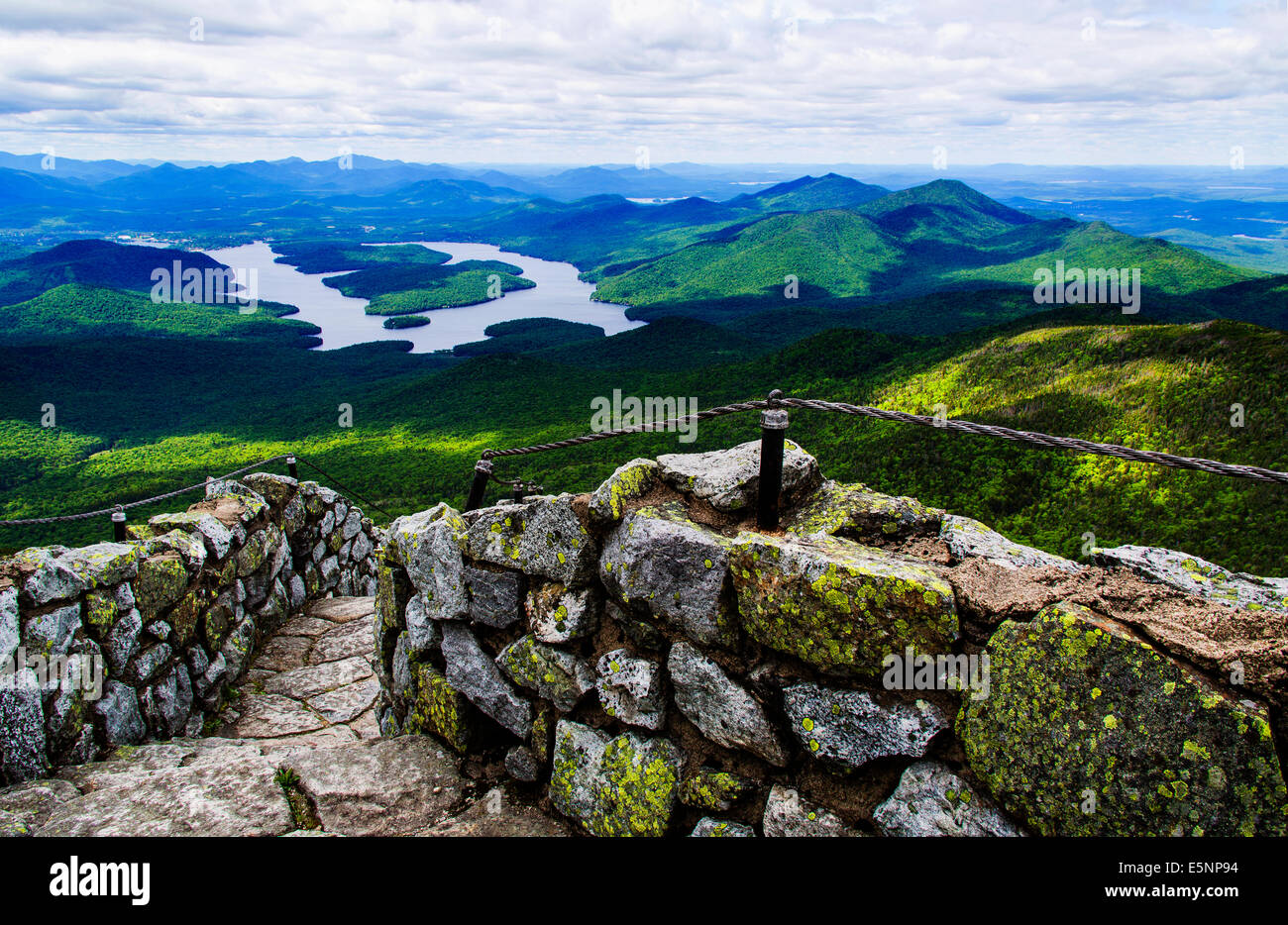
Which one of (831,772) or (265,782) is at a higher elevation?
(831,772)

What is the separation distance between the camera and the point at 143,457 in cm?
7856

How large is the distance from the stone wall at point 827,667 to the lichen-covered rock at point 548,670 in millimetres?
25

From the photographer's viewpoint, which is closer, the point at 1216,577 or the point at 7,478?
the point at 1216,577

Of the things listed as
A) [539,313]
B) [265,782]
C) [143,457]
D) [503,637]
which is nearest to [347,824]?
[265,782]

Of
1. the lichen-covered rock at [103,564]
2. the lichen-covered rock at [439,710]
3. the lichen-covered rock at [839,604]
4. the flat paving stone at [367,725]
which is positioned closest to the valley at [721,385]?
the flat paving stone at [367,725]

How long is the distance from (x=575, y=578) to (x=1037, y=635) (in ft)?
10.8

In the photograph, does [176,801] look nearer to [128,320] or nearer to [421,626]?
[421,626]

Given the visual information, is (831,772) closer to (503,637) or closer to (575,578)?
(575,578)

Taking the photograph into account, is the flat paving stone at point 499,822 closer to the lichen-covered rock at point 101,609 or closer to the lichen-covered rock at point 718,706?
the lichen-covered rock at point 718,706

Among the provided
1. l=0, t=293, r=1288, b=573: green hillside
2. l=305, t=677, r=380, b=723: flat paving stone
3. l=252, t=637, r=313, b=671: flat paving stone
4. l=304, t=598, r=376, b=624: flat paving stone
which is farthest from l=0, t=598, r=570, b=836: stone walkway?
l=0, t=293, r=1288, b=573: green hillside

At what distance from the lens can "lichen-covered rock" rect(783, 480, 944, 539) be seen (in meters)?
5.43

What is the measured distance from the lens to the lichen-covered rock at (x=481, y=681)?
5.98m

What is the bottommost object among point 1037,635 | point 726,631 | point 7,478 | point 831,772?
point 7,478

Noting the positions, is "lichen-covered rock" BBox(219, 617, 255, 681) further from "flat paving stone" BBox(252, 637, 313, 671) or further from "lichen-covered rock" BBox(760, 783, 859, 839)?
"lichen-covered rock" BBox(760, 783, 859, 839)
